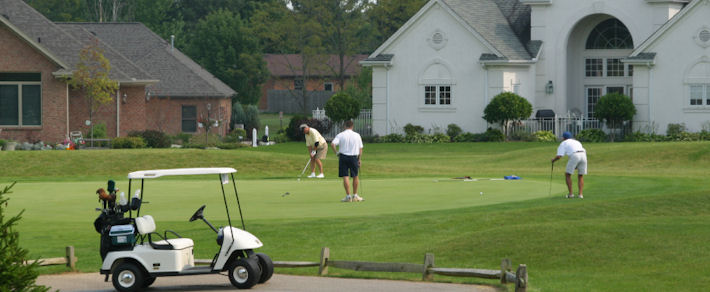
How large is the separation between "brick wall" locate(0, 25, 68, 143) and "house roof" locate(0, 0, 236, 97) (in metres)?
0.83

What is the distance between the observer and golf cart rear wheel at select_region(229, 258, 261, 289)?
1440cm

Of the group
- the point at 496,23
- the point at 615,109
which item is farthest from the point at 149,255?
the point at 496,23

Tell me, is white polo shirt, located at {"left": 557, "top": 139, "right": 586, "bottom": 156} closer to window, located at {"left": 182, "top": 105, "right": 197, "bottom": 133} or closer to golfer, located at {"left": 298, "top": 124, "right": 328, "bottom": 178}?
golfer, located at {"left": 298, "top": 124, "right": 328, "bottom": 178}

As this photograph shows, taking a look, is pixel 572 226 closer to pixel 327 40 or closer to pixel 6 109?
pixel 6 109

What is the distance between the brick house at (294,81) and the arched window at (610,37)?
29.4m

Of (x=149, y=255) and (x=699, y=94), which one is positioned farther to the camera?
(x=699, y=94)

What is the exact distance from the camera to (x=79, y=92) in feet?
162

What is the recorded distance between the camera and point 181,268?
48.1 feet

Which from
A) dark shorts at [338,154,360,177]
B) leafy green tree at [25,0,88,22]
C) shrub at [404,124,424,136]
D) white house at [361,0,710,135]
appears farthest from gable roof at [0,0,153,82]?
leafy green tree at [25,0,88,22]

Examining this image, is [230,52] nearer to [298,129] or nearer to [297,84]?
[297,84]

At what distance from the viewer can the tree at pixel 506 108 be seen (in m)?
51.8

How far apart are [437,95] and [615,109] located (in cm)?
881

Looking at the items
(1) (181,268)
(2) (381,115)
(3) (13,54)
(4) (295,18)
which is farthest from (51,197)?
(4) (295,18)

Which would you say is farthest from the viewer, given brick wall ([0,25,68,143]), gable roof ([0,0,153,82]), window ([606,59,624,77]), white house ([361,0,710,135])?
window ([606,59,624,77])
